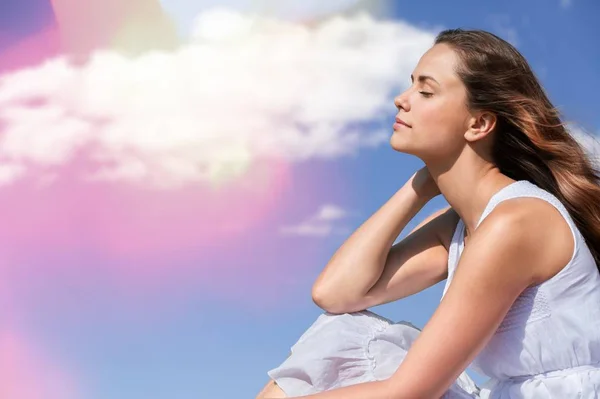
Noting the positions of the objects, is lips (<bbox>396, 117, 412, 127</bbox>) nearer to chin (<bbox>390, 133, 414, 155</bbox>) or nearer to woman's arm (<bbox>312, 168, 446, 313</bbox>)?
chin (<bbox>390, 133, 414, 155</bbox>)

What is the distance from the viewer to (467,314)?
205 cm

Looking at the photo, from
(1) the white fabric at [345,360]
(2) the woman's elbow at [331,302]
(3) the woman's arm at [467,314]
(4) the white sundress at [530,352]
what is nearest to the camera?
(3) the woman's arm at [467,314]

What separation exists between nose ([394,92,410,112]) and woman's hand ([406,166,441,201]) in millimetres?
328

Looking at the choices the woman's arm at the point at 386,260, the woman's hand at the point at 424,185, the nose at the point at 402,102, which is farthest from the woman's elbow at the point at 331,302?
the nose at the point at 402,102

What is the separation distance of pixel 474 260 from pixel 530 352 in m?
0.35

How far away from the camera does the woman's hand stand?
268 centimetres

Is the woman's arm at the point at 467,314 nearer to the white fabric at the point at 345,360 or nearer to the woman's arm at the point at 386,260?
the white fabric at the point at 345,360

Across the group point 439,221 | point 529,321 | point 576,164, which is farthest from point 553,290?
point 439,221

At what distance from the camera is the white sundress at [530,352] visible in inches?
87.1

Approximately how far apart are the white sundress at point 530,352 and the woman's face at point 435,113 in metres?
0.21

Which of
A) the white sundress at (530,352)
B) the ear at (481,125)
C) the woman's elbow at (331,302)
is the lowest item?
the white sundress at (530,352)

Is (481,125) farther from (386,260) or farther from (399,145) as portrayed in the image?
(386,260)

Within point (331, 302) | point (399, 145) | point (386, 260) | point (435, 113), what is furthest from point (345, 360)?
point (435, 113)

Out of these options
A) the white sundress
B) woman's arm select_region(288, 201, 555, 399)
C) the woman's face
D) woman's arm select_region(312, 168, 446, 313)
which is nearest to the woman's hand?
woman's arm select_region(312, 168, 446, 313)
